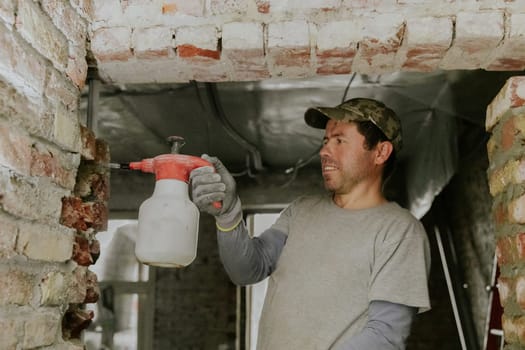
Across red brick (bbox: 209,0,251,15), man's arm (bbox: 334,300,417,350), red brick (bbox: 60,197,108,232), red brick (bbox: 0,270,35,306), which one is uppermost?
red brick (bbox: 209,0,251,15)

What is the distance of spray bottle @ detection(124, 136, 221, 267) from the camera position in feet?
4.00

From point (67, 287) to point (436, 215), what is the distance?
4148 mm

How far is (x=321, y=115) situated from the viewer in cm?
192

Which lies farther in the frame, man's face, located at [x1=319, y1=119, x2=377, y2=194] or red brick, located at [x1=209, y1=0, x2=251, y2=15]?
man's face, located at [x1=319, y1=119, x2=377, y2=194]

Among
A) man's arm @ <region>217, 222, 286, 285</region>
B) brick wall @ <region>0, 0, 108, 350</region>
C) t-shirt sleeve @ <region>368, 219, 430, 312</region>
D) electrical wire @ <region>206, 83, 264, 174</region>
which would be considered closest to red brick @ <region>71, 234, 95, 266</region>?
brick wall @ <region>0, 0, 108, 350</region>

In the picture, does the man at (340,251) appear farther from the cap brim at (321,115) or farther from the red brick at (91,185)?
the red brick at (91,185)

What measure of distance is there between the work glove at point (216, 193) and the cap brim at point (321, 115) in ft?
1.46

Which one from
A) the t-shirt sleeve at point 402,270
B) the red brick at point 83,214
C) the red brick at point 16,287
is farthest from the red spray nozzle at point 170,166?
the t-shirt sleeve at point 402,270

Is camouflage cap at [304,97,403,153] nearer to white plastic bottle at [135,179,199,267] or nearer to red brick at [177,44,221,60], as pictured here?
red brick at [177,44,221,60]

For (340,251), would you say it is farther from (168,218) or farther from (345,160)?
(168,218)

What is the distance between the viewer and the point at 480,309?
12.8ft

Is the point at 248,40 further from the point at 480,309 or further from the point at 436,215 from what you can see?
the point at 436,215

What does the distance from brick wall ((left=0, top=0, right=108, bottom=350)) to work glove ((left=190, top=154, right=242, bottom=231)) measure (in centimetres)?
28

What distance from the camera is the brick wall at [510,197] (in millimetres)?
1259
